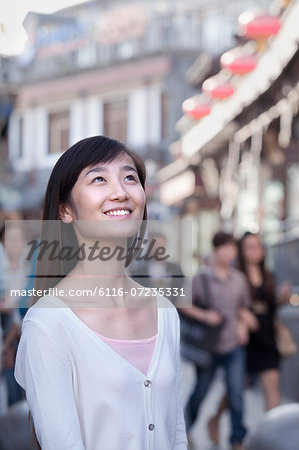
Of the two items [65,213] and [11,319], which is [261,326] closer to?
[11,319]

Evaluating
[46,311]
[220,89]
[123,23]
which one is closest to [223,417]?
[46,311]

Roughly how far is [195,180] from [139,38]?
995 centimetres

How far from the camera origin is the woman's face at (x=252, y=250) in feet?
19.4

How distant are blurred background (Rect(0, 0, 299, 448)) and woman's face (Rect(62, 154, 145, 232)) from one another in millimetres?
1281

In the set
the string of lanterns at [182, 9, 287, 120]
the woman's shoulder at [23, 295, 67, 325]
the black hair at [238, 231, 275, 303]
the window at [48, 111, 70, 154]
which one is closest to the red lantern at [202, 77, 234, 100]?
the string of lanterns at [182, 9, 287, 120]

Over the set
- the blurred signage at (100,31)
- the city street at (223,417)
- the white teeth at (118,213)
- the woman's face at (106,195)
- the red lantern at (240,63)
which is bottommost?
the city street at (223,417)

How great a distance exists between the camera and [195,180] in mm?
17188

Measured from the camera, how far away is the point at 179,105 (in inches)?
948

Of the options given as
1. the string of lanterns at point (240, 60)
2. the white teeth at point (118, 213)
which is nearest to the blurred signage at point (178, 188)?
the string of lanterns at point (240, 60)

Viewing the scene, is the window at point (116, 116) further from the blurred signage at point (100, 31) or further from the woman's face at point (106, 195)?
the woman's face at point (106, 195)

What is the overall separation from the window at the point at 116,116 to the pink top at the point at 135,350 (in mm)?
23248

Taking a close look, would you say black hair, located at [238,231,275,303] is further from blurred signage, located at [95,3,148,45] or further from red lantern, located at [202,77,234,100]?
blurred signage, located at [95,3,148,45]

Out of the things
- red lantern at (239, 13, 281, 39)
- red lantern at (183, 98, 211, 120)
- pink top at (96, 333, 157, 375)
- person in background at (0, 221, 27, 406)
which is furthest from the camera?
red lantern at (183, 98, 211, 120)

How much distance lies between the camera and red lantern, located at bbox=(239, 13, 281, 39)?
8227 mm
